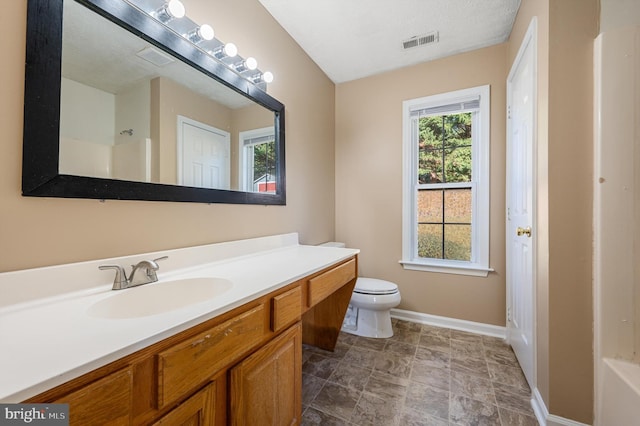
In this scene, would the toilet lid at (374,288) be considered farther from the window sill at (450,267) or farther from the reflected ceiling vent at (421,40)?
the reflected ceiling vent at (421,40)

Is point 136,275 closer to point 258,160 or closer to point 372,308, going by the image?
point 258,160

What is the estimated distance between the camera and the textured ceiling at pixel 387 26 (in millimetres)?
1734

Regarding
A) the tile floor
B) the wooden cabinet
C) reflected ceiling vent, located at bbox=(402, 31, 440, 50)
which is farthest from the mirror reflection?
reflected ceiling vent, located at bbox=(402, 31, 440, 50)

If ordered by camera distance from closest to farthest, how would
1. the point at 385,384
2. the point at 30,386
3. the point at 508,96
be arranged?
the point at 30,386 → the point at 385,384 → the point at 508,96

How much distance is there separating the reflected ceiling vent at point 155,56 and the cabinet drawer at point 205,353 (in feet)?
3.76

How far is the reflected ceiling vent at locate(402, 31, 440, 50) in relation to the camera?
2.01 metres

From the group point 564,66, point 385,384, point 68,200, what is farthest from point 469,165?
point 68,200

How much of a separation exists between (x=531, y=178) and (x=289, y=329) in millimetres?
1559

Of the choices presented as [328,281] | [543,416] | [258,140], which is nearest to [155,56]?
[258,140]

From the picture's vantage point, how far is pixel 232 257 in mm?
1411

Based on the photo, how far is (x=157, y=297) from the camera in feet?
3.19

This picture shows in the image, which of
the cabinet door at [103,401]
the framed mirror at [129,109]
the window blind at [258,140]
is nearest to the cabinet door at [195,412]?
the cabinet door at [103,401]

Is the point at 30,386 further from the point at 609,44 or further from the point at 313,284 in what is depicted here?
the point at 609,44

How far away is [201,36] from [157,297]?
4.01ft
